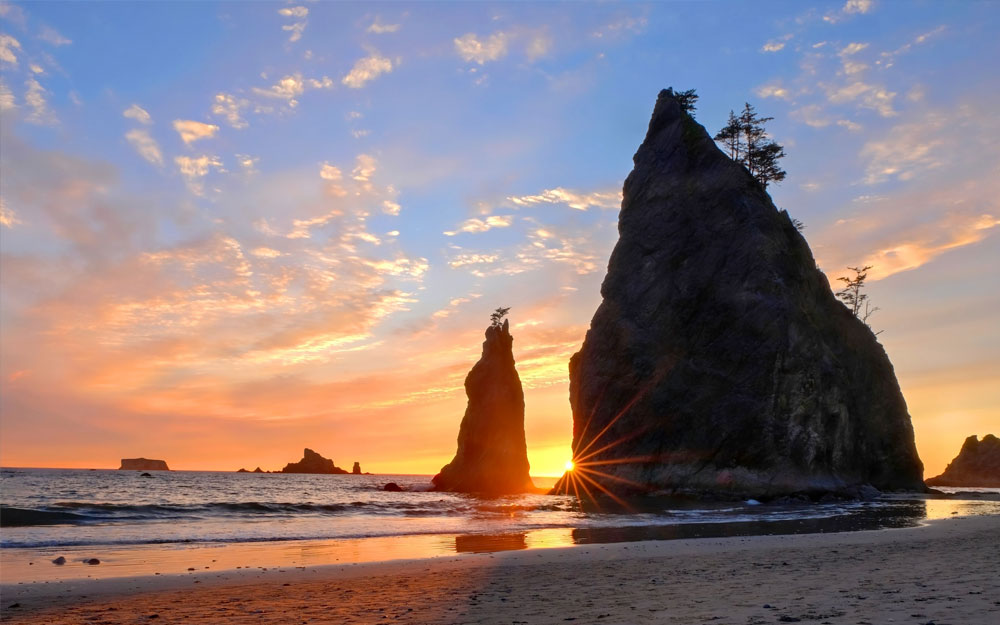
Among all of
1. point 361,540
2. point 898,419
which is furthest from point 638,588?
point 898,419

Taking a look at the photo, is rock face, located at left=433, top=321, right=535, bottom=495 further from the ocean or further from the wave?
the ocean

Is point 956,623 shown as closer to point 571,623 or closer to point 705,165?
point 571,623

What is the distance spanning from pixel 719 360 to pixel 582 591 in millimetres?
50255

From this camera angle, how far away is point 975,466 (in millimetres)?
124062

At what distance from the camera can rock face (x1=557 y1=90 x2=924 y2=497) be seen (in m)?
54.2

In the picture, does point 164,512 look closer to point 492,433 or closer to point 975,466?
point 492,433

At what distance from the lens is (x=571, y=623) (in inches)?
319

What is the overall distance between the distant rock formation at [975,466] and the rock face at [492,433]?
85735mm

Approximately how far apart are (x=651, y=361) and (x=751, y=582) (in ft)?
168

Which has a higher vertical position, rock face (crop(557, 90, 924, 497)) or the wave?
rock face (crop(557, 90, 924, 497))

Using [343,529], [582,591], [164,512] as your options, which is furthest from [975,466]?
[582,591]

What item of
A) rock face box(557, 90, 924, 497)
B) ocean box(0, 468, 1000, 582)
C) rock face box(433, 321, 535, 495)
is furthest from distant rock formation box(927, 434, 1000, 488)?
ocean box(0, 468, 1000, 582)

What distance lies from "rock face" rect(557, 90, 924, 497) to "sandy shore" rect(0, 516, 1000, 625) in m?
39.3

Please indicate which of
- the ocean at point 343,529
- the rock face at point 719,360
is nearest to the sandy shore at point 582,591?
the ocean at point 343,529
